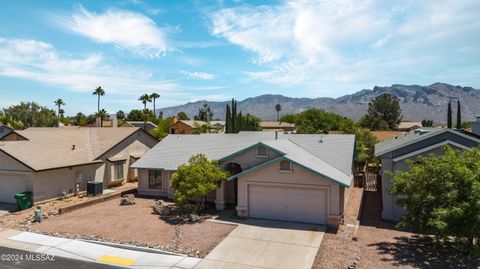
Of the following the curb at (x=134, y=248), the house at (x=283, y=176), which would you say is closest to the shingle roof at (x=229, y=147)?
the house at (x=283, y=176)

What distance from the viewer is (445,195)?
1300 cm

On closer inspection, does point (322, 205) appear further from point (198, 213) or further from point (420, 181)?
point (198, 213)

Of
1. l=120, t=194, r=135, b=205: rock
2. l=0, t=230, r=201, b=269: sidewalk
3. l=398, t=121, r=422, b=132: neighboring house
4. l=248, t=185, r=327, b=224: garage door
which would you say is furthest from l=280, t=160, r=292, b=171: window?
l=398, t=121, r=422, b=132: neighboring house

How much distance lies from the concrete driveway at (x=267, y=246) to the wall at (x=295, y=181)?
1.07 metres

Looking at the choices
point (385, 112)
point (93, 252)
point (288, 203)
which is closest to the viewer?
point (93, 252)

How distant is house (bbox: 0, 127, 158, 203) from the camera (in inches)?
877

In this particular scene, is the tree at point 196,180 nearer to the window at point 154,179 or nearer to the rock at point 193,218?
the rock at point 193,218

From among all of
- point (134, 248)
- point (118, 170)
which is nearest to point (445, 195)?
point (134, 248)

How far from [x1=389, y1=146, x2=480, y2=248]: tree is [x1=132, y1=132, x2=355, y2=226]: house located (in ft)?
11.6

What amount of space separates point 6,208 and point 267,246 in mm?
17782

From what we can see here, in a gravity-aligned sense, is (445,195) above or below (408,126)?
below

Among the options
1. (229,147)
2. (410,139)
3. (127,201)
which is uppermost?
(410,139)

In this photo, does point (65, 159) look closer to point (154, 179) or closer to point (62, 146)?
point (62, 146)

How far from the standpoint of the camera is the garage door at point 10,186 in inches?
875
